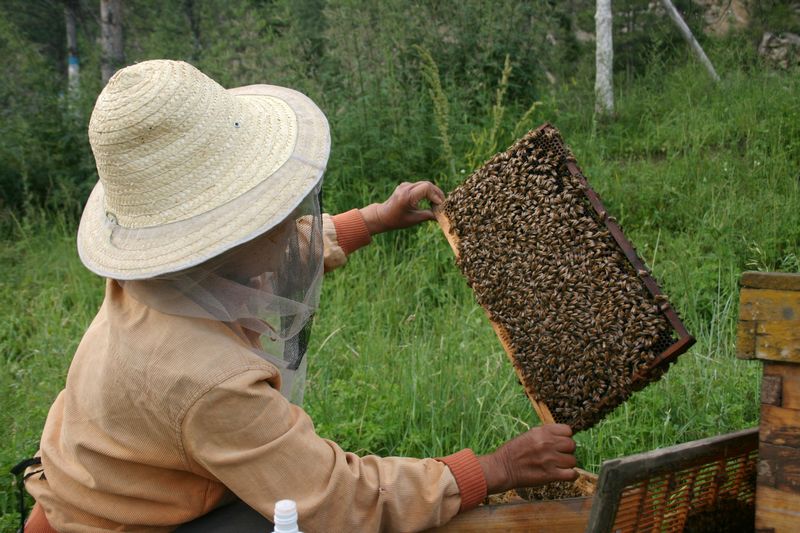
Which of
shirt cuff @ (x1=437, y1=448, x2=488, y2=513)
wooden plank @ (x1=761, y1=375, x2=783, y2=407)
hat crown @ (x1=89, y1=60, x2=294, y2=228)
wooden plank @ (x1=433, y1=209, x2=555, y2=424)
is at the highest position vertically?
hat crown @ (x1=89, y1=60, x2=294, y2=228)

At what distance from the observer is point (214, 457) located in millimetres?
A: 2211

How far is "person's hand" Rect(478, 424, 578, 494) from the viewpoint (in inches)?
96.0

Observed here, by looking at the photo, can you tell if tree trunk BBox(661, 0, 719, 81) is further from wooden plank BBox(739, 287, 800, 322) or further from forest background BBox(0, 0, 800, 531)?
wooden plank BBox(739, 287, 800, 322)

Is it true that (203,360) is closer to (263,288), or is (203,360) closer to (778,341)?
(263,288)

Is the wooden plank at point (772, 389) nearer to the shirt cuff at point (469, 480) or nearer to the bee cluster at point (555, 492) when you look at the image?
the shirt cuff at point (469, 480)

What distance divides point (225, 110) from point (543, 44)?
587 centimetres

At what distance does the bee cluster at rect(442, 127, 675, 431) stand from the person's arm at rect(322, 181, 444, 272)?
21 centimetres

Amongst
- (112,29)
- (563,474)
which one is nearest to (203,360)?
(563,474)

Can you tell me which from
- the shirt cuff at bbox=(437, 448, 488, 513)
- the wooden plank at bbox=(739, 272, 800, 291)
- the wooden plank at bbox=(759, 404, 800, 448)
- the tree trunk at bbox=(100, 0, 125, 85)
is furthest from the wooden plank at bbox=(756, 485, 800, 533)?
the tree trunk at bbox=(100, 0, 125, 85)

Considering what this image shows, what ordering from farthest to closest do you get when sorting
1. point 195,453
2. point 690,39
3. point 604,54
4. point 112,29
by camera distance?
point 112,29, point 690,39, point 604,54, point 195,453

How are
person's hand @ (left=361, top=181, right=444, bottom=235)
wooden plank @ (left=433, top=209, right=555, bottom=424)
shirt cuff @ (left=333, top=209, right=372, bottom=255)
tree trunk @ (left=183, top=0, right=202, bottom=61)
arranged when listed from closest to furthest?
wooden plank @ (left=433, top=209, right=555, bottom=424), person's hand @ (left=361, top=181, right=444, bottom=235), shirt cuff @ (left=333, top=209, right=372, bottom=255), tree trunk @ (left=183, top=0, right=202, bottom=61)

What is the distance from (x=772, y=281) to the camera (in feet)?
6.06

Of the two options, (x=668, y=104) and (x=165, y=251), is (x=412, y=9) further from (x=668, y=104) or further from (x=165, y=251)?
(x=165, y=251)

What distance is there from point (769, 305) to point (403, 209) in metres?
1.65
